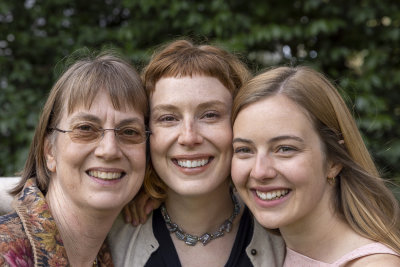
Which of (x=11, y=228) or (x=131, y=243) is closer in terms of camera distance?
(x=11, y=228)

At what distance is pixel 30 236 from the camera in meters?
2.35

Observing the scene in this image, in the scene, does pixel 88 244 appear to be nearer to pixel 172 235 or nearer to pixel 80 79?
pixel 172 235

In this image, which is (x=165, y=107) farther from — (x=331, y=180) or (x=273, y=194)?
(x=331, y=180)

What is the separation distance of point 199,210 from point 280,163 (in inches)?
27.4

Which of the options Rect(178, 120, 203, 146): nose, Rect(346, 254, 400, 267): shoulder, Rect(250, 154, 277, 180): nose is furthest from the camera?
Rect(178, 120, 203, 146): nose

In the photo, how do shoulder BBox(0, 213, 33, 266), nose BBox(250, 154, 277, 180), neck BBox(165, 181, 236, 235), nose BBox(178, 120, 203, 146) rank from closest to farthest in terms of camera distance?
shoulder BBox(0, 213, 33, 266), nose BBox(250, 154, 277, 180), nose BBox(178, 120, 203, 146), neck BBox(165, 181, 236, 235)

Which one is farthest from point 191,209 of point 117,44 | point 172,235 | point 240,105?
point 117,44

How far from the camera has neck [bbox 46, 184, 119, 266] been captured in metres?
2.64

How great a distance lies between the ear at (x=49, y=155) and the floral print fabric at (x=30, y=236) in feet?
0.47

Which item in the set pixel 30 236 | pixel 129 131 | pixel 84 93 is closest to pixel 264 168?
pixel 129 131

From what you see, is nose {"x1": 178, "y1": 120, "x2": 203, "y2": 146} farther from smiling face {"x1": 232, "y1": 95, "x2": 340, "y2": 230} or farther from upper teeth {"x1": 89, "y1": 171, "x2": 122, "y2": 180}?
upper teeth {"x1": 89, "y1": 171, "x2": 122, "y2": 180}

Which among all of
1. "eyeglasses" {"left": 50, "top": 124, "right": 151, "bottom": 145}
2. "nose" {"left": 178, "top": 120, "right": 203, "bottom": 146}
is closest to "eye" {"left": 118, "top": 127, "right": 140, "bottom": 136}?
"eyeglasses" {"left": 50, "top": 124, "right": 151, "bottom": 145}

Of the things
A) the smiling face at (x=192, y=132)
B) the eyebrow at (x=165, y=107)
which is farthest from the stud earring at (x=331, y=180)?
the eyebrow at (x=165, y=107)

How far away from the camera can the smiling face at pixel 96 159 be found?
2549 millimetres
